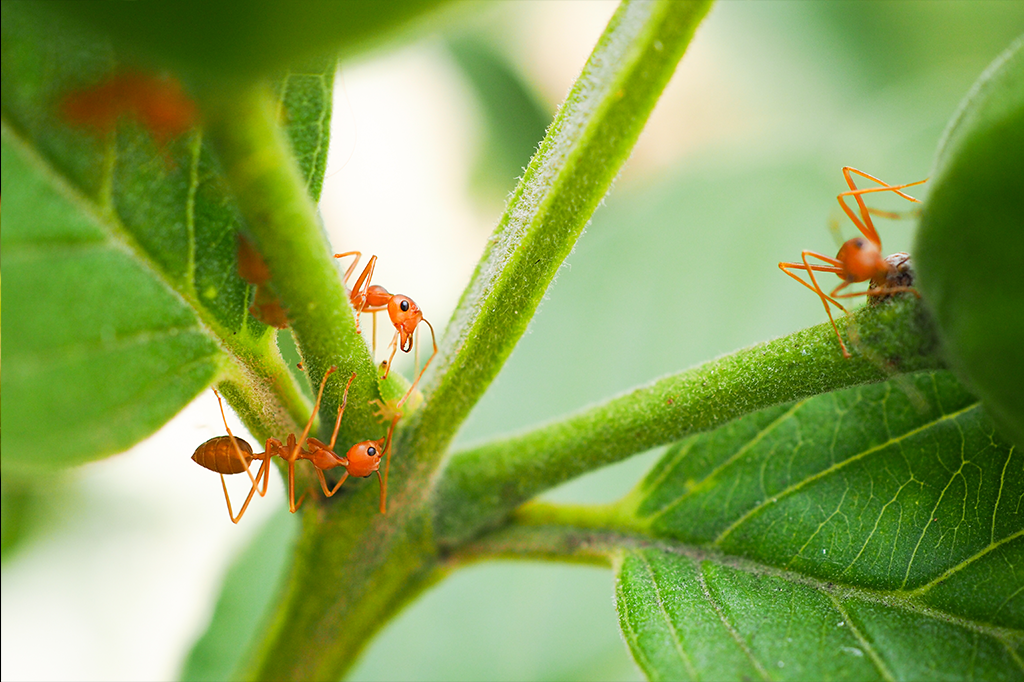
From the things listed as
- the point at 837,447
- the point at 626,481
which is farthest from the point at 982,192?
the point at 626,481

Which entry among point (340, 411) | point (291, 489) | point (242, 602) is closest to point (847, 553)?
point (340, 411)

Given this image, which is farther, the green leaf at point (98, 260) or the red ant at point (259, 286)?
the red ant at point (259, 286)

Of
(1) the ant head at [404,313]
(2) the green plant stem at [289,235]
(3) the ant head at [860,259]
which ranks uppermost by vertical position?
(1) the ant head at [404,313]

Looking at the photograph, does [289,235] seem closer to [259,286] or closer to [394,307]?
[259,286]

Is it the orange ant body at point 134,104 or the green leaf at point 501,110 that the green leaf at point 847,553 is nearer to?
the orange ant body at point 134,104

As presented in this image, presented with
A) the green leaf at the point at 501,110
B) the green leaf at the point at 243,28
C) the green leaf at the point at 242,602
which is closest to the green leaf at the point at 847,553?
the green leaf at the point at 243,28

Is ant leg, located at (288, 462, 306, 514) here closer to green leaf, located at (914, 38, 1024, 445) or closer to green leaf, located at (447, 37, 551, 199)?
green leaf, located at (914, 38, 1024, 445)
